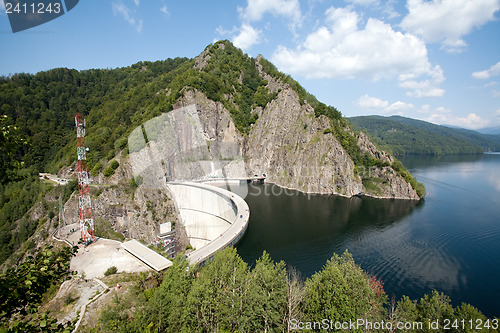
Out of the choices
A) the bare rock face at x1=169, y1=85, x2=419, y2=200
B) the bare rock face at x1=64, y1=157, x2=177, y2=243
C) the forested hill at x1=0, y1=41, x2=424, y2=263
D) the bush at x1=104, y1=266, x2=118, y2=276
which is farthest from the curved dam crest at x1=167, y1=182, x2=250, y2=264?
the bare rock face at x1=169, y1=85, x2=419, y2=200

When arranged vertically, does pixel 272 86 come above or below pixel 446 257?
above

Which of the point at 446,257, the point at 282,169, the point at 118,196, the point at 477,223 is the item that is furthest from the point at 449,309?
the point at 282,169

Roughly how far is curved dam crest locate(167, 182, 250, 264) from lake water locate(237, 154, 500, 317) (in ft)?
12.5

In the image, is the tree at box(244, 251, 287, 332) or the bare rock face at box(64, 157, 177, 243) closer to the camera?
the tree at box(244, 251, 287, 332)

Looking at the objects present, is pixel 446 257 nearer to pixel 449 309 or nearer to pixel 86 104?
pixel 449 309

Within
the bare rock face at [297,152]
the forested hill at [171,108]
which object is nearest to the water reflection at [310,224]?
the bare rock face at [297,152]

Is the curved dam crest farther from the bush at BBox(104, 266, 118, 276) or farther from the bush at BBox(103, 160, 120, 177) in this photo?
the bush at BBox(104, 266, 118, 276)

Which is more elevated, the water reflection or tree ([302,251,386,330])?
tree ([302,251,386,330])

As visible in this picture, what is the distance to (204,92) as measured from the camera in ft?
241

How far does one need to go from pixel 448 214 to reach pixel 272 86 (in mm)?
67269

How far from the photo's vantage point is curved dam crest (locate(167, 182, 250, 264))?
4208 cm

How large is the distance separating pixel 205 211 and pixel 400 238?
3265 cm

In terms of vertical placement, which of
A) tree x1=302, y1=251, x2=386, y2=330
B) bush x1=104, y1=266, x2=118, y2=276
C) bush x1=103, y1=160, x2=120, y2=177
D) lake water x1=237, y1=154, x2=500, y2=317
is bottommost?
lake water x1=237, y1=154, x2=500, y2=317

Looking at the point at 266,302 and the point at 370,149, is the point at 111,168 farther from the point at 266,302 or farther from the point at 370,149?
the point at 370,149
